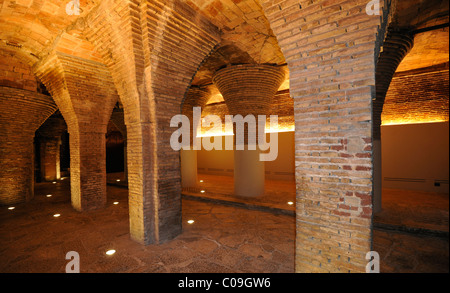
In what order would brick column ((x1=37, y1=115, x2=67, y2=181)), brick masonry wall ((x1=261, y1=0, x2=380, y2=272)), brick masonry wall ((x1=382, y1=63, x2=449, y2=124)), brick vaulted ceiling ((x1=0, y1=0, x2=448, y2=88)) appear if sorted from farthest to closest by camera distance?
brick column ((x1=37, y1=115, x2=67, y2=181))
brick masonry wall ((x1=382, y1=63, x2=449, y2=124))
brick vaulted ceiling ((x1=0, y1=0, x2=448, y2=88))
brick masonry wall ((x1=261, y1=0, x2=380, y2=272))

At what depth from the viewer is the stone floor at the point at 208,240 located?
3.50 meters

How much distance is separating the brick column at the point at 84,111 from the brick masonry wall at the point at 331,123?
5433mm

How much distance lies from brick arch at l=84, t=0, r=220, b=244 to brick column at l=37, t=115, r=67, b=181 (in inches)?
432

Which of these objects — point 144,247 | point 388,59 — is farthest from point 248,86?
point 144,247

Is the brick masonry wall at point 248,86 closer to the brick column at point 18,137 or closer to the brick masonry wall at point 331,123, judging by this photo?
the brick masonry wall at point 331,123

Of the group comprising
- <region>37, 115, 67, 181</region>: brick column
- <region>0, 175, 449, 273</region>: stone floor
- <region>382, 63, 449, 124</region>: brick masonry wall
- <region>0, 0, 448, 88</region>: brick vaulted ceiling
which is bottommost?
<region>0, 175, 449, 273</region>: stone floor

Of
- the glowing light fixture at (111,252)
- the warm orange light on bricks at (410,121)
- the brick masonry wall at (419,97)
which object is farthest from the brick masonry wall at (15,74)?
the warm orange light on bricks at (410,121)

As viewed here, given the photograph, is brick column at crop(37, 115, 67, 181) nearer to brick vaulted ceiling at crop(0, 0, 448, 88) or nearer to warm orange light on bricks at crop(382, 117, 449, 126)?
brick vaulted ceiling at crop(0, 0, 448, 88)

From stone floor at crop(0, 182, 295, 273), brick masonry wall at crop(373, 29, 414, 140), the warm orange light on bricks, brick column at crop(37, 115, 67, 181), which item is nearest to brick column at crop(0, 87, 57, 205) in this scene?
stone floor at crop(0, 182, 295, 273)

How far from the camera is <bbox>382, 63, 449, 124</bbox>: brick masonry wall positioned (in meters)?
7.77

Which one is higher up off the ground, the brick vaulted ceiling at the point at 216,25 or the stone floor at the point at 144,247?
the brick vaulted ceiling at the point at 216,25

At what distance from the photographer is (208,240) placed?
442 centimetres

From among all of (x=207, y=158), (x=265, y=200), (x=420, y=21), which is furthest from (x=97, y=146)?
(x=420, y=21)

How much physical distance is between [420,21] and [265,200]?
614 centimetres
